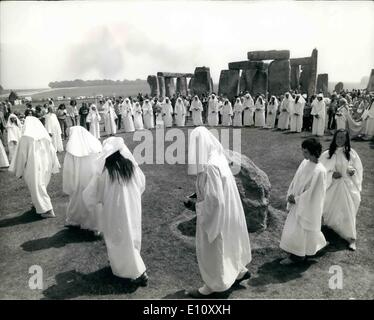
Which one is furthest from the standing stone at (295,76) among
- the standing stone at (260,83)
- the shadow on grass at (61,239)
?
the shadow on grass at (61,239)

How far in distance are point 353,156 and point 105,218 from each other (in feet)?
12.2

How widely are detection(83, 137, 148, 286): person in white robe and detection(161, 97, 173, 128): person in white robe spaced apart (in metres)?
14.6

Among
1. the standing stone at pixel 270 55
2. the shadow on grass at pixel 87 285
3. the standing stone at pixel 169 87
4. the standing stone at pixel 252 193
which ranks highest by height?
the standing stone at pixel 270 55

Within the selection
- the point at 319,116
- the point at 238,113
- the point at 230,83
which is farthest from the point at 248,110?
the point at 230,83

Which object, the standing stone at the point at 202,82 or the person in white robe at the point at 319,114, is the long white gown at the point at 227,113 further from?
the standing stone at the point at 202,82

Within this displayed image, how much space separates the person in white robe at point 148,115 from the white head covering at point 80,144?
1267cm

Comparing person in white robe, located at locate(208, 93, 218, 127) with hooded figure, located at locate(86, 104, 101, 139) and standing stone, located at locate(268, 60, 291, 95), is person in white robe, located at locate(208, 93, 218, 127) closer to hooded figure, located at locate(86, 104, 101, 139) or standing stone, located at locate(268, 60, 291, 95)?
hooded figure, located at locate(86, 104, 101, 139)

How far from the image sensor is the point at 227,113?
61.3ft

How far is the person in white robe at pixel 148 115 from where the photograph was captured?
18688mm

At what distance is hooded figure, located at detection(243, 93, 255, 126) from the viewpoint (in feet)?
58.9

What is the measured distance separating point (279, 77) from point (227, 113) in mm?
6541

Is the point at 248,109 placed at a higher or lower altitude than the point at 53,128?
higher

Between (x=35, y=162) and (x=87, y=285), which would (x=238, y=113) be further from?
(x=87, y=285)

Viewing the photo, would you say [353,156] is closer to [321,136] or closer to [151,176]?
[151,176]
